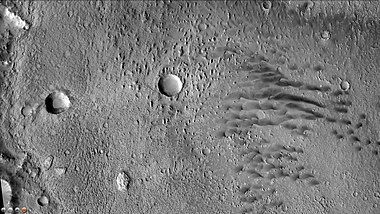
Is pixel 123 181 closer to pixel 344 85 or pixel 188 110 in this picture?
pixel 188 110

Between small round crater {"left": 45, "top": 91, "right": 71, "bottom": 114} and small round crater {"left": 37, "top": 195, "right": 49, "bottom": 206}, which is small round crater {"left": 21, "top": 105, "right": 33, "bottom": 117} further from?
small round crater {"left": 37, "top": 195, "right": 49, "bottom": 206}

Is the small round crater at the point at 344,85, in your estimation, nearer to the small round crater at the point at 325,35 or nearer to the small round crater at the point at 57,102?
the small round crater at the point at 325,35

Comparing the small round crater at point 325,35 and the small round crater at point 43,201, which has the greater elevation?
the small round crater at point 325,35

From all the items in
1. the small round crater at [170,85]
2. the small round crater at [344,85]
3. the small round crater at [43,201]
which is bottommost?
the small round crater at [43,201]

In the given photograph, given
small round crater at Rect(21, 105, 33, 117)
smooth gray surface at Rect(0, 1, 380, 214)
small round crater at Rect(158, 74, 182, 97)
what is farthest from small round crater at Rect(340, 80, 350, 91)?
small round crater at Rect(21, 105, 33, 117)

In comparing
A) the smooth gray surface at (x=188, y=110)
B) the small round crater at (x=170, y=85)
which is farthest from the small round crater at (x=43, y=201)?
the small round crater at (x=170, y=85)

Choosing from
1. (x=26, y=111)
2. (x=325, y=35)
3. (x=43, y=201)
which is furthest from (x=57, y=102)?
(x=325, y=35)
